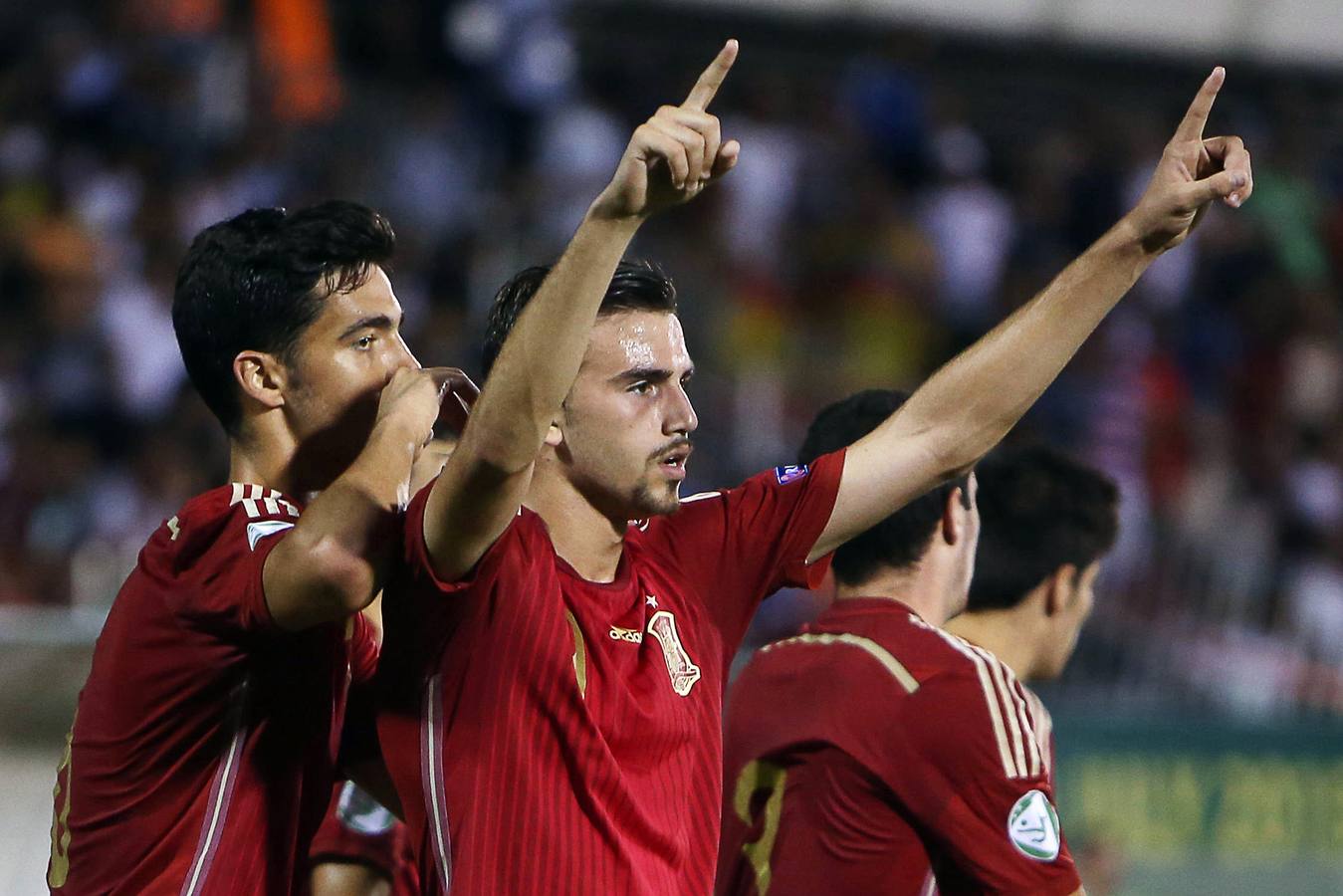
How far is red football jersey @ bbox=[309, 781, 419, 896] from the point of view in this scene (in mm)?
3719

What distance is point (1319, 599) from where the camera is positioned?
1024 cm

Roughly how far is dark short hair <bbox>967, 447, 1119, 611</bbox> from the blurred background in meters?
3.71

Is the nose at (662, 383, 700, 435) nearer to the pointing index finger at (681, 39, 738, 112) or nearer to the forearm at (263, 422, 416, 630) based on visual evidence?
the forearm at (263, 422, 416, 630)

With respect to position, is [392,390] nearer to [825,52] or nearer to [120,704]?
[120,704]

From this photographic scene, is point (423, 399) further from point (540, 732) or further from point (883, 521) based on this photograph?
point (883, 521)

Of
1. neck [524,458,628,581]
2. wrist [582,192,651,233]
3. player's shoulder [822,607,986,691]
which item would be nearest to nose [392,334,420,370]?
neck [524,458,628,581]

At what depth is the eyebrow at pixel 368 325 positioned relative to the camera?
3.11 m

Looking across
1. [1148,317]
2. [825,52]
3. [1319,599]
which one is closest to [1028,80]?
[825,52]

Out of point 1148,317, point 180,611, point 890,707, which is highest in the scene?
point 1148,317

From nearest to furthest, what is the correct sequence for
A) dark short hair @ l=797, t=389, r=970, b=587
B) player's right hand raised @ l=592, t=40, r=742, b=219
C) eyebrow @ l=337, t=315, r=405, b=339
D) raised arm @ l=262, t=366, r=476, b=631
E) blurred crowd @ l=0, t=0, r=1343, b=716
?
1. player's right hand raised @ l=592, t=40, r=742, b=219
2. raised arm @ l=262, t=366, r=476, b=631
3. eyebrow @ l=337, t=315, r=405, b=339
4. dark short hair @ l=797, t=389, r=970, b=587
5. blurred crowd @ l=0, t=0, r=1343, b=716

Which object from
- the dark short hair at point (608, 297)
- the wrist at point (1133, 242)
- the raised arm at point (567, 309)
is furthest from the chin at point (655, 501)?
the wrist at point (1133, 242)

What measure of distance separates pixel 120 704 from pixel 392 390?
25.2 inches

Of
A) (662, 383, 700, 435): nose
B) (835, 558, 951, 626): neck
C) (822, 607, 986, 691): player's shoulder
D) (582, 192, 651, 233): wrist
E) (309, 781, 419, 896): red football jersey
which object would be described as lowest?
(309, 781, 419, 896): red football jersey

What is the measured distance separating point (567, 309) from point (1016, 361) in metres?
1.01
